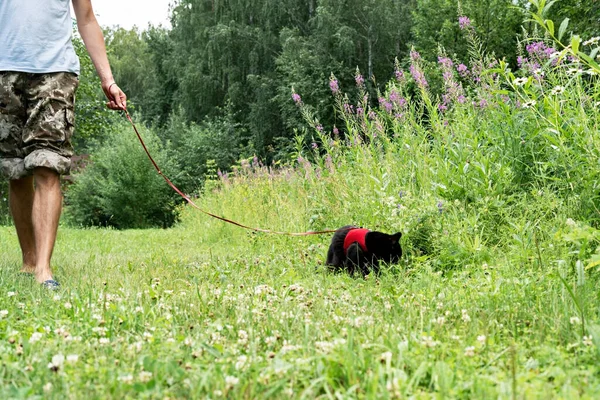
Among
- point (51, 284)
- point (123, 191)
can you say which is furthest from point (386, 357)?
point (123, 191)

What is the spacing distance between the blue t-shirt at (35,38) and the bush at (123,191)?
1509cm

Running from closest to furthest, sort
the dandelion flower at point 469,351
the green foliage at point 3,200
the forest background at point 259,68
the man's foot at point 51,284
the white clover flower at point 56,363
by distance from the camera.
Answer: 1. the white clover flower at point 56,363
2. the dandelion flower at point 469,351
3. the man's foot at point 51,284
4. the forest background at point 259,68
5. the green foliage at point 3,200

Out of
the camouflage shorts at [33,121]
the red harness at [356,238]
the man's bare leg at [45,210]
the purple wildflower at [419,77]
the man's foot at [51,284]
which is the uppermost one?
the purple wildflower at [419,77]

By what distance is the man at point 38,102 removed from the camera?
340 centimetres

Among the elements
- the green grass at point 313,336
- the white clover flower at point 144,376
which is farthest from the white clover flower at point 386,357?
the white clover flower at point 144,376

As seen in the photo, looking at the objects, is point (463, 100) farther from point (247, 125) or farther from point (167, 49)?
point (167, 49)

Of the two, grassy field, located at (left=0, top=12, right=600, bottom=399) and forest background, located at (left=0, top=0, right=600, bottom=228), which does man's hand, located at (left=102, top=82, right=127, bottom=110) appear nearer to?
grassy field, located at (left=0, top=12, right=600, bottom=399)

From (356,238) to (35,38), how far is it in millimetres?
2325

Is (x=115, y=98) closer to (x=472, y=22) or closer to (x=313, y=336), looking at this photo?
(x=313, y=336)

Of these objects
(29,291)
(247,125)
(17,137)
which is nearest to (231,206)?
(17,137)

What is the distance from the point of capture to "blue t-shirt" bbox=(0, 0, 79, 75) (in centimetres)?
343

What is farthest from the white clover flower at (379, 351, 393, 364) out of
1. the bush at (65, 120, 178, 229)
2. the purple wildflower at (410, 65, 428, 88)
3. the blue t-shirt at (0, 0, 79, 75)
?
the bush at (65, 120, 178, 229)

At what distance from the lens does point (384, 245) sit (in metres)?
3.80

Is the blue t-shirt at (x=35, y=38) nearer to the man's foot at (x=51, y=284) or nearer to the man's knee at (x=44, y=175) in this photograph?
the man's knee at (x=44, y=175)
